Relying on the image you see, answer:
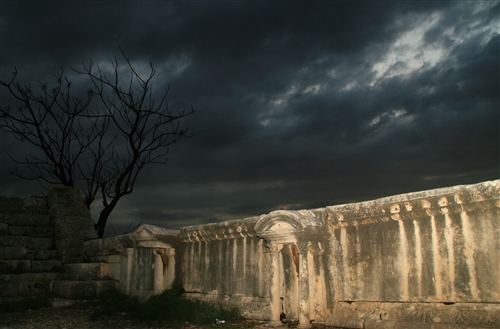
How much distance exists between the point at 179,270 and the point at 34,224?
4.99m

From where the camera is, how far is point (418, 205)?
381 cm

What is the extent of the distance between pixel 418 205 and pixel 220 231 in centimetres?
295

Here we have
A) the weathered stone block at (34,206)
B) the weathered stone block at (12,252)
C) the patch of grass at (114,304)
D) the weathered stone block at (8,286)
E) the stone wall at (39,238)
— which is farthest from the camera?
the weathered stone block at (34,206)

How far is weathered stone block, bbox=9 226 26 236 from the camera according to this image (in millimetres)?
9203

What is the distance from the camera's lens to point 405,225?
156 inches

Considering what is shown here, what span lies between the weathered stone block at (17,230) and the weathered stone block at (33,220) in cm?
29

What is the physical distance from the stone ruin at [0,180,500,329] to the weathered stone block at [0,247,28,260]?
79cm

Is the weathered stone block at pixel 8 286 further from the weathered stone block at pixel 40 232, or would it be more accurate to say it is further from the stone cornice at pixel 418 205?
the stone cornice at pixel 418 205

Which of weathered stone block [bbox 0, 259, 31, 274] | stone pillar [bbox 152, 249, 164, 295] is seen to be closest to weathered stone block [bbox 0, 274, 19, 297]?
weathered stone block [bbox 0, 259, 31, 274]

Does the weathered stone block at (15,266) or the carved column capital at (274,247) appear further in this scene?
the weathered stone block at (15,266)

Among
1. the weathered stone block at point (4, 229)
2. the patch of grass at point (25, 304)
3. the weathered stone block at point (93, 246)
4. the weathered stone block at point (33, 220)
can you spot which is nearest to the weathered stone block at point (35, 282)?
the patch of grass at point (25, 304)

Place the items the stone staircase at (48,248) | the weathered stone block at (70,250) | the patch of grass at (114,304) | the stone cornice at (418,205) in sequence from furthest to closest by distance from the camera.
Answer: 1. the weathered stone block at (70,250)
2. the stone staircase at (48,248)
3. the patch of grass at (114,304)
4. the stone cornice at (418,205)

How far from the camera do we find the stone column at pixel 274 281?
482cm

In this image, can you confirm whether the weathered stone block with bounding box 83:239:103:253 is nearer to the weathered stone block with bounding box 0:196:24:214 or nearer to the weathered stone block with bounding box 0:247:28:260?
the weathered stone block with bounding box 0:247:28:260
